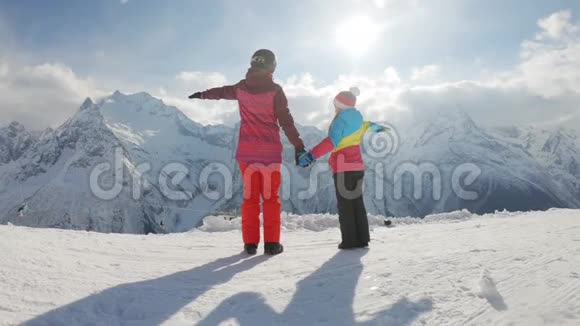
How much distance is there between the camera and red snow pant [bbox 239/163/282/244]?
545 cm

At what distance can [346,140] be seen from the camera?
573cm

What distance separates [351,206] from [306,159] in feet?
3.37

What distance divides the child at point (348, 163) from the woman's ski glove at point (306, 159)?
364mm

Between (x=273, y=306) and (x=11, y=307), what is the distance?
1.75 metres

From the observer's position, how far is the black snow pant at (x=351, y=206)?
5.60m

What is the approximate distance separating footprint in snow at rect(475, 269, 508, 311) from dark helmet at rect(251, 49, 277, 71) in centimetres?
375

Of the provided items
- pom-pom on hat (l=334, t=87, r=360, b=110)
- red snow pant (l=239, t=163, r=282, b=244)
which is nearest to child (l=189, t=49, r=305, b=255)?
red snow pant (l=239, t=163, r=282, b=244)

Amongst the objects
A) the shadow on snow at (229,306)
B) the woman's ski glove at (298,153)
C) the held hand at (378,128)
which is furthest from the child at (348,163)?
the shadow on snow at (229,306)

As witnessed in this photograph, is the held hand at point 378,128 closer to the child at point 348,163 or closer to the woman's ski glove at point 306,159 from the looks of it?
the child at point 348,163

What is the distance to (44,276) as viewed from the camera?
A: 351 cm

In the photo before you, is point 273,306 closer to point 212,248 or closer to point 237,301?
point 237,301

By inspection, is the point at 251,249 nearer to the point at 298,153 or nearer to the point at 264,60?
the point at 298,153

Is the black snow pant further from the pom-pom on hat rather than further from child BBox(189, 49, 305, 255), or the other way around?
the pom-pom on hat

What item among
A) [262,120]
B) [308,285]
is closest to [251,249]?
[262,120]
